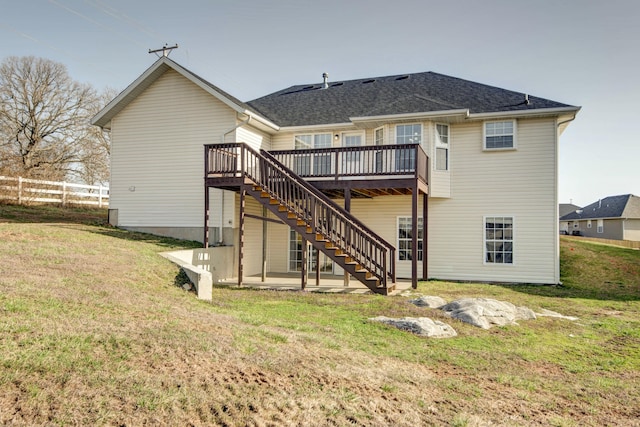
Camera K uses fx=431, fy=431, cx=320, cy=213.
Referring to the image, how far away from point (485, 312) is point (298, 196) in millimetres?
6143

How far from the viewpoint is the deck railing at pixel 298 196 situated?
11477 mm

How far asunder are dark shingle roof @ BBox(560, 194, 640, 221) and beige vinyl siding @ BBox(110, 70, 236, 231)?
127 feet

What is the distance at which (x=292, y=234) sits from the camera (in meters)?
17.0

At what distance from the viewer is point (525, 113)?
1402cm

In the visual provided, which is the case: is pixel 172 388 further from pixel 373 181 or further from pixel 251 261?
pixel 251 261

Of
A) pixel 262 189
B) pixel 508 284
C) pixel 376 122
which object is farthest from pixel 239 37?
pixel 508 284

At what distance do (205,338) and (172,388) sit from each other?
1.45m

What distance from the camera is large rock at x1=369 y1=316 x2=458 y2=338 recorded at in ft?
22.8

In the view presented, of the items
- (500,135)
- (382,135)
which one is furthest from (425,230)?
(500,135)

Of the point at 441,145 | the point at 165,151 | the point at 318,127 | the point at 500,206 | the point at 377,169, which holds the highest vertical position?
the point at 318,127

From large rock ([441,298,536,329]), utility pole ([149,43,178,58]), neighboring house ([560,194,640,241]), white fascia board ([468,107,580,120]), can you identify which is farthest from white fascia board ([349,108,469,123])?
neighboring house ([560,194,640,241])

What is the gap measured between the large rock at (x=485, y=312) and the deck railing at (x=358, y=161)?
464 cm

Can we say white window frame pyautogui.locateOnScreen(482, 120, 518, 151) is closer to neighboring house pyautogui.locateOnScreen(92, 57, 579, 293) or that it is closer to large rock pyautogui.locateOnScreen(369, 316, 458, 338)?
neighboring house pyautogui.locateOnScreen(92, 57, 579, 293)

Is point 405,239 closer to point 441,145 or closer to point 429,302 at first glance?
point 441,145
